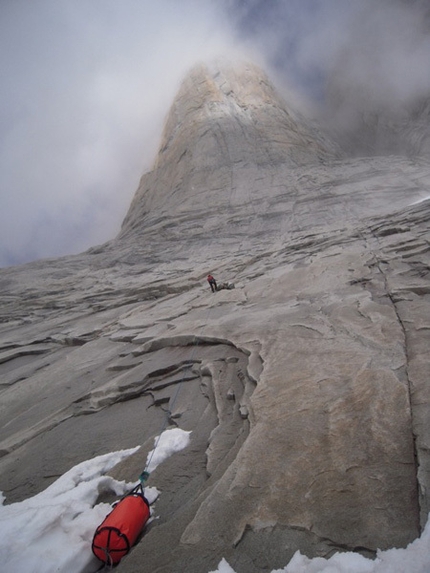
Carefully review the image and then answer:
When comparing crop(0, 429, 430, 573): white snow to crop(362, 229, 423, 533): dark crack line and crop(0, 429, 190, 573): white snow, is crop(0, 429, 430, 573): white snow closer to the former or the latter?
crop(0, 429, 190, 573): white snow

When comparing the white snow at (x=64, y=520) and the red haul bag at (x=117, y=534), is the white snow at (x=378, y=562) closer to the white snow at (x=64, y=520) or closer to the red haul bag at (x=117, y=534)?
the red haul bag at (x=117, y=534)

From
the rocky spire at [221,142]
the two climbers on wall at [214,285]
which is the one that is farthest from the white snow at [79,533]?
the rocky spire at [221,142]

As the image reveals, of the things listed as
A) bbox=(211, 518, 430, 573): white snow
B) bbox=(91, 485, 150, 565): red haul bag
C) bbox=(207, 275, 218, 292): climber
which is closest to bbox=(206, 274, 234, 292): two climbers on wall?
bbox=(207, 275, 218, 292): climber

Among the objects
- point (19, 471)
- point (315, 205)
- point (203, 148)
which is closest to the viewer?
point (19, 471)

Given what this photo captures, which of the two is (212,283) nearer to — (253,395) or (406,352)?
(253,395)

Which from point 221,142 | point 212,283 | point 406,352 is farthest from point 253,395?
point 221,142

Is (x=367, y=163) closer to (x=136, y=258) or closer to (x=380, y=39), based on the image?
(x=136, y=258)

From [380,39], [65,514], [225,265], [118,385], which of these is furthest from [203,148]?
[380,39]
